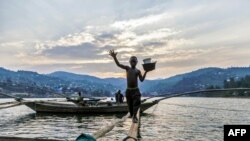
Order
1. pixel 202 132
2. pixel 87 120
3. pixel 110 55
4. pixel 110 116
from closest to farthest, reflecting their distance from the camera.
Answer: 1. pixel 110 55
2. pixel 202 132
3. pixel 87 120
4. pixel 110 116

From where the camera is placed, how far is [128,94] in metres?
14.4

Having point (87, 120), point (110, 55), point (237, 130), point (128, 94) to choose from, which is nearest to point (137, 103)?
point (128, 94)

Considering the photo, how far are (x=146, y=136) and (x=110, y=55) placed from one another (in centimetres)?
1543

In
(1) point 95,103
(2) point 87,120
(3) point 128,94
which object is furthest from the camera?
(1) point 95,103

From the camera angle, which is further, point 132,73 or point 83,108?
point 83,108

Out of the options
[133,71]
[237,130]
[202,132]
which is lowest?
[202,132]

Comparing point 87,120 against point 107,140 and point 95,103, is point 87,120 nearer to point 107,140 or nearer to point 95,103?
point 95,103
